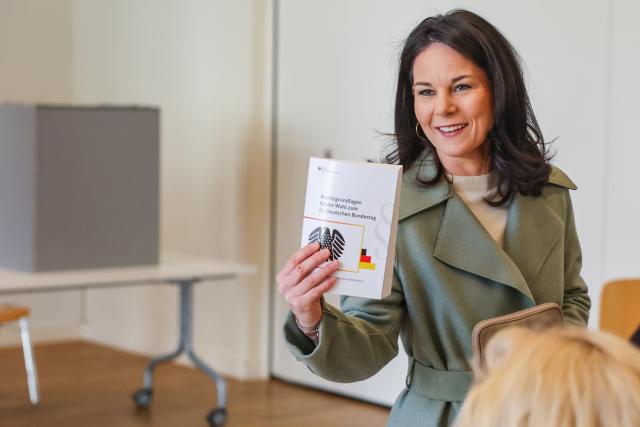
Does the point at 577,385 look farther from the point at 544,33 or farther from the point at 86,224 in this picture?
the point at 86,224

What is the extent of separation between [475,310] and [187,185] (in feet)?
13.1

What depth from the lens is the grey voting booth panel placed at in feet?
13.0

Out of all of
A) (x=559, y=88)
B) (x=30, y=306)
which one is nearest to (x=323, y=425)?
(x=559, y=88)

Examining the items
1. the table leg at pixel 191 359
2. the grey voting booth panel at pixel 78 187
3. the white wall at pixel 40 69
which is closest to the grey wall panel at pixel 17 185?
the grey voting booth panel at pixel 78 187

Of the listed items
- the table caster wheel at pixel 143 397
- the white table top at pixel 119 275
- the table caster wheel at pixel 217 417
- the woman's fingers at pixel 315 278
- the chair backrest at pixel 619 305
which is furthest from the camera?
the table caster wheel at pixel 143 397

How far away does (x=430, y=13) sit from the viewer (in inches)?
163

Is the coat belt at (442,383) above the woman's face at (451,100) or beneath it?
beneath

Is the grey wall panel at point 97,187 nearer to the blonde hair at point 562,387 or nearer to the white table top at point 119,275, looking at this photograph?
the white table top at point 119,275

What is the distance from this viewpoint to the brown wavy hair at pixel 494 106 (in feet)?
5.14

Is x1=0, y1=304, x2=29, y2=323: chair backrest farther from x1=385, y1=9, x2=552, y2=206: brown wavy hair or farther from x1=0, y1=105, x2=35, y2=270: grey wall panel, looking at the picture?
x1=385, y1=9, x2=552, y2=206: brown wavy hair

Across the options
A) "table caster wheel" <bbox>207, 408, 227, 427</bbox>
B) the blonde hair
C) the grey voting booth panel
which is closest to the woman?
the blonde hair

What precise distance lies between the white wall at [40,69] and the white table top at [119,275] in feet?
5.66

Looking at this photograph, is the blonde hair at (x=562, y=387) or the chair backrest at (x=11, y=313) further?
the chair backrest at (x=11, y=313)

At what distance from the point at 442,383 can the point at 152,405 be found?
3.19 metres
